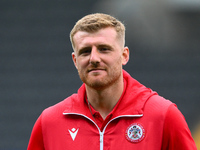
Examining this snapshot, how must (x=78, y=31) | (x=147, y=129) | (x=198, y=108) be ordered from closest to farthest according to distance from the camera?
(x=147, y=129) < (x=78, y=31) < (x=198, y=108)

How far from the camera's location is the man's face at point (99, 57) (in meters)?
2.71

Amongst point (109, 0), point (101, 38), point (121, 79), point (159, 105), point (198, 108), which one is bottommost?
point (198, 108)

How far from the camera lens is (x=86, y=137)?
2756 mm

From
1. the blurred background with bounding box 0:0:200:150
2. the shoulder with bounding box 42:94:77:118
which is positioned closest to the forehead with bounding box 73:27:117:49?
the shoulder with bounding box 42:94:77:118

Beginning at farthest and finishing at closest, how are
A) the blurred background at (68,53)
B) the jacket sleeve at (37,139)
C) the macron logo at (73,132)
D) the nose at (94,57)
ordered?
the blurred background at (68,53), the jacket sleeve at (37,139), the macron logo at (73,132), the nose at (94,57)

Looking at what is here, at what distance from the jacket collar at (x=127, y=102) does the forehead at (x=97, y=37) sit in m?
0.37

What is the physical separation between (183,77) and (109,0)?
75.7 inches

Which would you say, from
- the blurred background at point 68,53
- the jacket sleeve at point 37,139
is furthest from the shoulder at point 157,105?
the blurred background at point 68,53

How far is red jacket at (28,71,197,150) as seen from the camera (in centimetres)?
259

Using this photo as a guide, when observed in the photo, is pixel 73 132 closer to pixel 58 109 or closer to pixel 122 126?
pixel 58 109

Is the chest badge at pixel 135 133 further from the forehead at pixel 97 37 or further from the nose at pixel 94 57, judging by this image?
the forehead at pixel 97 37

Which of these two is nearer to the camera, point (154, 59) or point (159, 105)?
point (159, 105)

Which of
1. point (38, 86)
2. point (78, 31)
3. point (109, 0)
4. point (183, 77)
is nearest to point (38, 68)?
point (38, 86)

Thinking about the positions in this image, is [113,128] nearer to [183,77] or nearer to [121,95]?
[121,95]
